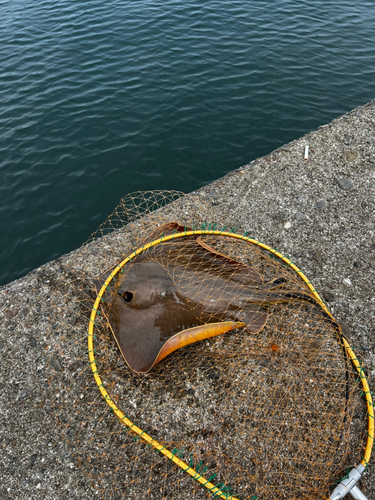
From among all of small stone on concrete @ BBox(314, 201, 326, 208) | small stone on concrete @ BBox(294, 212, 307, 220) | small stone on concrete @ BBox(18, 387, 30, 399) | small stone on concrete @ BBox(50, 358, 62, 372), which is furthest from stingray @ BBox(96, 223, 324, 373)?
small stone on concrete @ BBox(314, 201, 326, 208)

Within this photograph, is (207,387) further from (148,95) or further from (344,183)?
(148,95)

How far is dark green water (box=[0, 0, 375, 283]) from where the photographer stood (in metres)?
8.44

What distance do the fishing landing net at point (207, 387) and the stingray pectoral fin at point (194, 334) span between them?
0.02 m

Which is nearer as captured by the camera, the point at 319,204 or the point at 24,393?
the point at 24,393

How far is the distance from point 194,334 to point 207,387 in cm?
85

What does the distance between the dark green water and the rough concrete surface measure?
8.03ft

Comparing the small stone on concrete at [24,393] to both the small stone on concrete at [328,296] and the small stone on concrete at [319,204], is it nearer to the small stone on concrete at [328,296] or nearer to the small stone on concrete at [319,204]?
the small stone on concrete at [328,296]

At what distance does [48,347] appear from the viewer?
450 cm

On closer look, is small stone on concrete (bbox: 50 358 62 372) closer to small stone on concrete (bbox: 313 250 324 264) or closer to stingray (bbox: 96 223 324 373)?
stingray (bbox: 96 223 324 373)

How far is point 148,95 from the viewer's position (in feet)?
36.3

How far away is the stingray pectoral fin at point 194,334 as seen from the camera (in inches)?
146

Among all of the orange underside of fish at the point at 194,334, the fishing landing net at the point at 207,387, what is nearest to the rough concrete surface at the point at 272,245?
the fishing landing net at the point at 207,387

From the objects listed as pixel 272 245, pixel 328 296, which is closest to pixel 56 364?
pixel 272 245

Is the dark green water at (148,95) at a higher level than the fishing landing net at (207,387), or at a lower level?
higher
